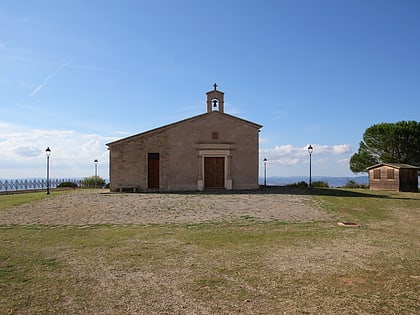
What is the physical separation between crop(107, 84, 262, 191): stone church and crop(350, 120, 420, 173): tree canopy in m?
16.7

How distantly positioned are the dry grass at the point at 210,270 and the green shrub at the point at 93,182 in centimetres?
2654

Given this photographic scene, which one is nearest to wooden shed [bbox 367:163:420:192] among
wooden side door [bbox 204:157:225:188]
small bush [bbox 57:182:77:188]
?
wooden side door [bbox 204:157:225:188]

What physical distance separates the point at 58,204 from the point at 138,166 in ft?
28.2

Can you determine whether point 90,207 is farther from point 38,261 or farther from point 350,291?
point 350,291

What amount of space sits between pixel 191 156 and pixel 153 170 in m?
2.69

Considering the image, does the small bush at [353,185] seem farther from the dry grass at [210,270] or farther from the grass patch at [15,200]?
the grass patch at [15,200]

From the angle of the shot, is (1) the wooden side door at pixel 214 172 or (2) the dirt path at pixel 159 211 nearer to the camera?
(2) the dirt path at pixel 159 211

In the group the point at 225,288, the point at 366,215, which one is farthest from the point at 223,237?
the point at 366,215

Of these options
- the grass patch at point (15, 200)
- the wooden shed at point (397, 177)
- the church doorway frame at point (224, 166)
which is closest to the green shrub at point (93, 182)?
the grass patch at point (15, 200)

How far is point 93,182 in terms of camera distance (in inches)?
1483

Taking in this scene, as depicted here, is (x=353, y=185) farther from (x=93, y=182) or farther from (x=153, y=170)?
(x=93, y=182)

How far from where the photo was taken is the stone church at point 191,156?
Result: 83.6 ft

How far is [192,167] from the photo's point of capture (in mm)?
26125

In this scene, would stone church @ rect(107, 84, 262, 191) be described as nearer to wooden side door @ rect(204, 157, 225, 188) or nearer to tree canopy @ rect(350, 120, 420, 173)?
wooden side door @ rect(204, 157, 225, 188)
